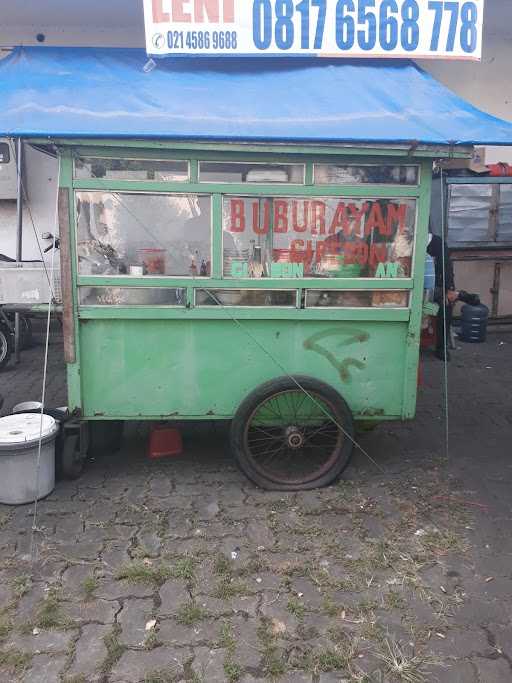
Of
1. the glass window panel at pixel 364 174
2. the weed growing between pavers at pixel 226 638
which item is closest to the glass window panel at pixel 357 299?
the glass window panel at pixel 364 174

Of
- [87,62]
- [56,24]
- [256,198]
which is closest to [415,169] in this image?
[256,198]

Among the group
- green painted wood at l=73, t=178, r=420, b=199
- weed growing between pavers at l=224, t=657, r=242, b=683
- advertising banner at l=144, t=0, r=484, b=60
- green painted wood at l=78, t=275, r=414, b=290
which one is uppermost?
advertising banner at l=144, t=0, r=484, b=60

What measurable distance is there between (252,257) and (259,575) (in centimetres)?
182

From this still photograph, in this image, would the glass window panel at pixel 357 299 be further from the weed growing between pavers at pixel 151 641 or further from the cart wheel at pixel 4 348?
the cart wheel at pixel 4 348

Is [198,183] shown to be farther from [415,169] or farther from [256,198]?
[415,169]

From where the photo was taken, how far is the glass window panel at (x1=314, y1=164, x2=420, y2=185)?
346cm

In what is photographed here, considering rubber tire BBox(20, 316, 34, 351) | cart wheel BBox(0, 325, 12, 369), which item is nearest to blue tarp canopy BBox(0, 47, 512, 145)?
cart wheel BBox(0, 325, 12, 369)

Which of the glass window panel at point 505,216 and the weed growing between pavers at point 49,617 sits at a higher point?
the glass window panel at point 505,216

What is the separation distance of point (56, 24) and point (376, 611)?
6429mm

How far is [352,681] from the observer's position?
7.41 feet

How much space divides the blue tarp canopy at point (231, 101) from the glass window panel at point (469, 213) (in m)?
3.74

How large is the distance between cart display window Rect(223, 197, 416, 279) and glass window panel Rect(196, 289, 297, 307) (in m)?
0.10

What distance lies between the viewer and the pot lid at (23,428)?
11.1 ft

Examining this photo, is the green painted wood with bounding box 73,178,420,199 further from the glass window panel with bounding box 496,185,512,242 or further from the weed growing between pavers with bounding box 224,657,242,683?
the glass window panel with bounding box 496,185,512,242
